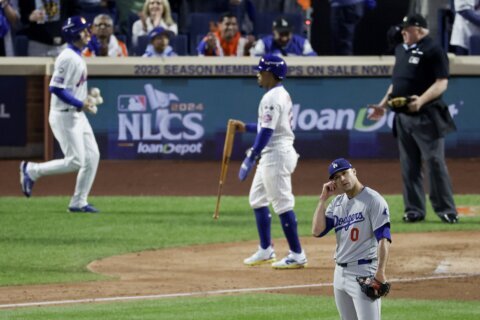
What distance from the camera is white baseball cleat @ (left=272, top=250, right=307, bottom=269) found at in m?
12.9

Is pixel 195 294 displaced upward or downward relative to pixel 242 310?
downward

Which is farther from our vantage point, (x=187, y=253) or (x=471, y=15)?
(x=471, y=15)

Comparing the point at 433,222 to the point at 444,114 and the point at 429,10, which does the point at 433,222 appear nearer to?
the point at 444,114

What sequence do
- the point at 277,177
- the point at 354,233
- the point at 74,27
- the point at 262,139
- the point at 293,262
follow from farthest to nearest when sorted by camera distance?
the point at 74,27 < the point at 293,262 < the point at 277,177 < the point at 262,139 < the point at 354,233

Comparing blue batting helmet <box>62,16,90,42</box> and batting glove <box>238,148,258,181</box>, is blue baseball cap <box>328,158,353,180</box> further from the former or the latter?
blue batting helmet <box>62,16,90,42</box>

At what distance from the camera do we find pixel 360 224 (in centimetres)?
834

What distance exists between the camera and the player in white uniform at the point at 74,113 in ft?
Answer: 52.3

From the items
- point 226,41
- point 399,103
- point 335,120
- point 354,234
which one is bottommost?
point 335,120

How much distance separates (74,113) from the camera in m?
16.3

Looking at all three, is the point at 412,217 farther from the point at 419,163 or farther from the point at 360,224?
the point at 360,224

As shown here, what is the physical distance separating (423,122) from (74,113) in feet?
13.1

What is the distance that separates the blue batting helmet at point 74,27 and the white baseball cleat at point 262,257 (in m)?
3.98

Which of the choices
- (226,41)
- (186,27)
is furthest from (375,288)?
(186,27)

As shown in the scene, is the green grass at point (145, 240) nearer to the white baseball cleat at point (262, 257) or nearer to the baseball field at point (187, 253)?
the baseball field at point (187, 253)
